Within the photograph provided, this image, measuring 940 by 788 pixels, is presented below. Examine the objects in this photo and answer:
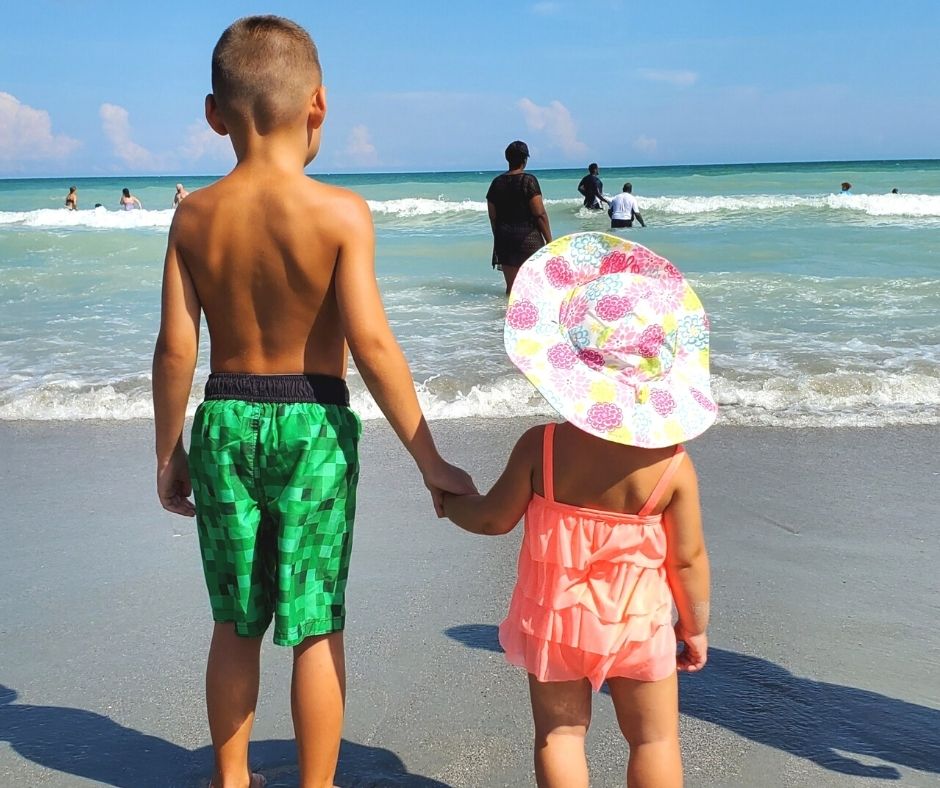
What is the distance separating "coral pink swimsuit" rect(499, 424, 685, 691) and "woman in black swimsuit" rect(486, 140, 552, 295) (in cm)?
611

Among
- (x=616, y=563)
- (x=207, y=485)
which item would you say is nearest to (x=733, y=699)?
(x=616, y=563)

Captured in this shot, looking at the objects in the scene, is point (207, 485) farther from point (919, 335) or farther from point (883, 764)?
point (919, 335)

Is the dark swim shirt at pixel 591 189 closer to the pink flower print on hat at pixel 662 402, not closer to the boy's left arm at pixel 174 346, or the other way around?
the boy's left arm at pixel 174 346

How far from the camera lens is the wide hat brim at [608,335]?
180 cm

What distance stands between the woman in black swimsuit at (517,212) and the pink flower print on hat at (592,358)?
19.9 ft

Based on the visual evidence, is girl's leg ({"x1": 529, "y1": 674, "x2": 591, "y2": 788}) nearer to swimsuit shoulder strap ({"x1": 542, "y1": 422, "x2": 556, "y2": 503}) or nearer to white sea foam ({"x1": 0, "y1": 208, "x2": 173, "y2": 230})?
swimsuit shoulder strap ({"x1": 542, "y1": 422, "x2": 556, "y2": 503})

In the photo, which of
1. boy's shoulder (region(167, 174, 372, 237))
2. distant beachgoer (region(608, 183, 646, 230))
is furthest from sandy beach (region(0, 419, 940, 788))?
distant beachgoer (region(608, 183, 646, 230))

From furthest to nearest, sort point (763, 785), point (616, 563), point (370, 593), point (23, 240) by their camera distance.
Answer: point (23, 240) < point (370, 593) < point (763, 785) < point (616, 563)

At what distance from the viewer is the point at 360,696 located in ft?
8.66

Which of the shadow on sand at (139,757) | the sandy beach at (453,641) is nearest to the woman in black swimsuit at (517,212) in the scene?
the sandy beach at (453,641)

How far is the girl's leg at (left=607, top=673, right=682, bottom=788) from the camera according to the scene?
1938 mm

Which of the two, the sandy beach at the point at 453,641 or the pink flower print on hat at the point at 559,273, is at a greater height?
the pink flower print on hat at the point at 559,273

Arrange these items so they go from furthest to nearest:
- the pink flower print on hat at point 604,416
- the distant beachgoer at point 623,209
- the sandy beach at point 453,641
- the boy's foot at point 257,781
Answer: the distant beachgoer at point 623,209, the sandy beach at point 453,641, the boy's foot at point 257,781, the pink flower print on hat at point 604,416

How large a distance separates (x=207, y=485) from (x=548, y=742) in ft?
2.83
